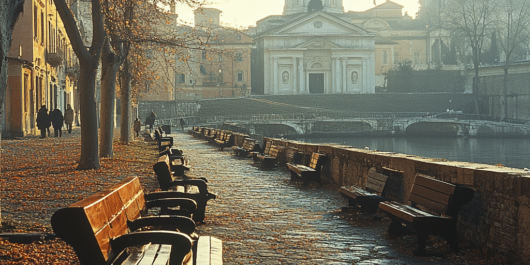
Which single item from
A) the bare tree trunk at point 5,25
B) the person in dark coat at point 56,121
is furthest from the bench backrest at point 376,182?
the person in dark coat at point 56,121

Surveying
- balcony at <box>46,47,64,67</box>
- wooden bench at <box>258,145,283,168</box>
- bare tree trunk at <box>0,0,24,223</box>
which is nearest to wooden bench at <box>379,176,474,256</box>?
bare tree trunk at <box>0,0,24,223</box>

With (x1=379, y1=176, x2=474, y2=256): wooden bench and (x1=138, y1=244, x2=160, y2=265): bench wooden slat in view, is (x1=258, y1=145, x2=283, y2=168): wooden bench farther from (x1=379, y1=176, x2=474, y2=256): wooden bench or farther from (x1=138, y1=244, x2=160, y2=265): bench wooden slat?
(x1=138, y1=244, x2=160, y2=265): bench wooden slat

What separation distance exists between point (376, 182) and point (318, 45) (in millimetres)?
70661

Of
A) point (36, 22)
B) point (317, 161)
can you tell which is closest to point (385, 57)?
point (36, 22)

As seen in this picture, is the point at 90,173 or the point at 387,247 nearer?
the point at 387,247

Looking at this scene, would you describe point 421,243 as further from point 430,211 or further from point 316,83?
point 316,83

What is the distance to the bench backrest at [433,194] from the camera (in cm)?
620

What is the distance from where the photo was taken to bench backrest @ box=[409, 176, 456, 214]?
244 inches

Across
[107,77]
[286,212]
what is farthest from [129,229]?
[107,77]

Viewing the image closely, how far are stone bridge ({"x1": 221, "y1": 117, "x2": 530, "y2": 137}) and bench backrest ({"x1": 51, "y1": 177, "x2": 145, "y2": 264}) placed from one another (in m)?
54.0

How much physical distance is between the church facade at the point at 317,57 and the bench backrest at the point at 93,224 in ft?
241

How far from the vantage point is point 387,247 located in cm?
641

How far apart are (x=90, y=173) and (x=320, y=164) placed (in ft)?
15.2

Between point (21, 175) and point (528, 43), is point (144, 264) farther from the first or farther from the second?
point (528, 43)
